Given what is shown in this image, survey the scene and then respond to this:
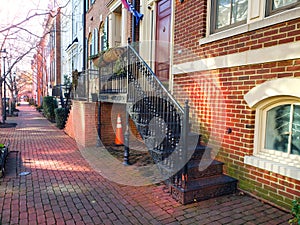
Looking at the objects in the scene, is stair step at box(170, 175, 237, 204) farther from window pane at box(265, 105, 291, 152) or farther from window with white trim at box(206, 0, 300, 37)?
window with white trim at box(206, 0, 300, 37)

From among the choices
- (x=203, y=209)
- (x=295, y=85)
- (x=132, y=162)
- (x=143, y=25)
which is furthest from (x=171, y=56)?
(x=203, y=209)

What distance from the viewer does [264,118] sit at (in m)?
3.43

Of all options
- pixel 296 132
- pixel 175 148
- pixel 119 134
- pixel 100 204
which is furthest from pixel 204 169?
pixel 119 134

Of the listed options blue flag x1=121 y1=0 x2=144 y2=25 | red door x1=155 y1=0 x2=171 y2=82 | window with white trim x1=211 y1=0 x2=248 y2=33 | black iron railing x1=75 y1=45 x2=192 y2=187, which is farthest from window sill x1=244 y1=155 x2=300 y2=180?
blue flag x1=121 y1=0 x2=144 y2=25

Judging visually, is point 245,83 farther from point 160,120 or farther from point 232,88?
point 160,120

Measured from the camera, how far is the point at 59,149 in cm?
663

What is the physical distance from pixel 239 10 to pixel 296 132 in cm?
212

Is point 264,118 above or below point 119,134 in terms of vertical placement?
above

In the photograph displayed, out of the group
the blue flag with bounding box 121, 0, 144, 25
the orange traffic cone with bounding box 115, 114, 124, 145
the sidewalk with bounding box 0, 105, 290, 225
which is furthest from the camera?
Answer: the orange traffic cone with bounding box 115, 114, 124, 145

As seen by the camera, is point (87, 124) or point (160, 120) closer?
point (160, 120)

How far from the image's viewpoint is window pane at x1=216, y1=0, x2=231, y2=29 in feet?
13.2

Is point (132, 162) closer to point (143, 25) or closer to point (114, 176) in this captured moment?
point (114, 176)

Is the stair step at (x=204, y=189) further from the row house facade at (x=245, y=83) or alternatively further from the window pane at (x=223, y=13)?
the window pane at (x=223, y=13)

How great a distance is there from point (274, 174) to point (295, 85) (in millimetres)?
1207
